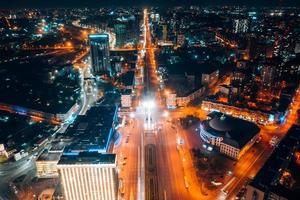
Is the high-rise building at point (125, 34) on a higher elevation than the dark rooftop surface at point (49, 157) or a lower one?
higher

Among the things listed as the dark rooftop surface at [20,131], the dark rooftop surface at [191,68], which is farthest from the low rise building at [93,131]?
the dark rooftop surface at [191,68]

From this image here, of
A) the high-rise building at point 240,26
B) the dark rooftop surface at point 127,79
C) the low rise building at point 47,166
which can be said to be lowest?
the low rise building at point 47,166

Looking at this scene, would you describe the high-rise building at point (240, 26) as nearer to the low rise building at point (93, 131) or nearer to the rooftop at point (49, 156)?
the low rise building at point (93, 131)

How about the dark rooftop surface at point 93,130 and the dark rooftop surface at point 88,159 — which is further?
the dark rooftop surface at point 93,130

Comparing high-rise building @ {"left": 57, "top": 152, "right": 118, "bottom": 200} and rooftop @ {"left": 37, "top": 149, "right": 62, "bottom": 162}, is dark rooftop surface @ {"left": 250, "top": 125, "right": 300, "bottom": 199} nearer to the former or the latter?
high-rise building @ {"left": 57, "top": 152, "right": 118, "bottom": 200}

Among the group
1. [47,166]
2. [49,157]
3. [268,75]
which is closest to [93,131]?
[49,157]

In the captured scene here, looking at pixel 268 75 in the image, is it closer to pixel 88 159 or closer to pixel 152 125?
pixel 152 125
